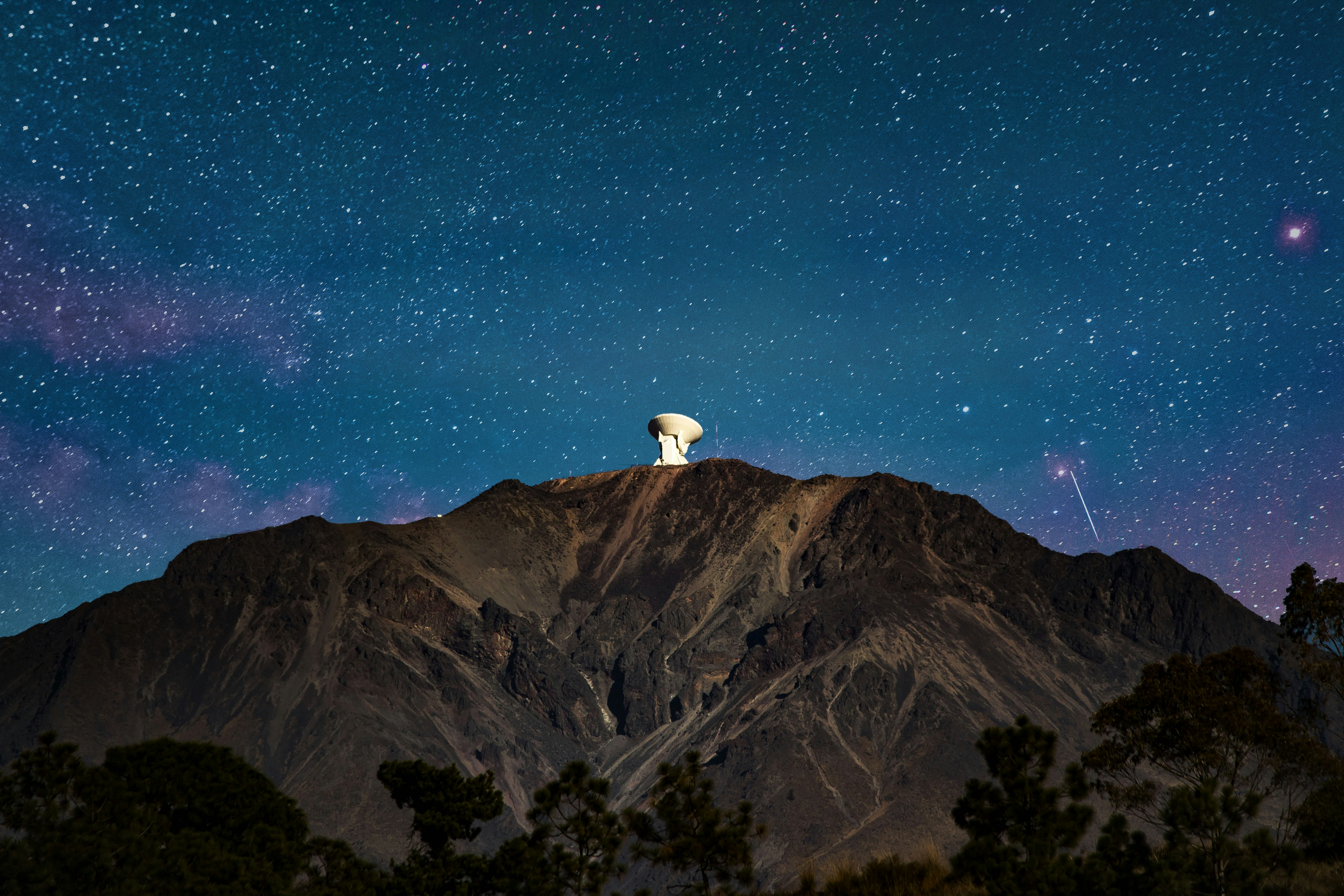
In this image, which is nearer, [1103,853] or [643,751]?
[1103,853]

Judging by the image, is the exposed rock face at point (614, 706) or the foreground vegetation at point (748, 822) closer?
the foreground vegetation at point (748, 822)

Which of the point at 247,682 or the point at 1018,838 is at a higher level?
the point at 247,682

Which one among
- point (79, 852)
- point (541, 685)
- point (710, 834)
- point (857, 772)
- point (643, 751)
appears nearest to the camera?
point (79, 852)

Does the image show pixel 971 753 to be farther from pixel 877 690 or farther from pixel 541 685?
pixel 541 685

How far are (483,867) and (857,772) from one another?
424ft

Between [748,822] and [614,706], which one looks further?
[614,706]

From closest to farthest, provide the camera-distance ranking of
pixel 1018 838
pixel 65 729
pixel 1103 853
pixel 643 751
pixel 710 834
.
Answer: pixel 1103 853 → pixel 1018 838 → pixel 710 834 → pixel 65 729 → pixel 643 751

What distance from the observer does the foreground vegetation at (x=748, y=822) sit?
2034 cm

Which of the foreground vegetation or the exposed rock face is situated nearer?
the foreground vegetation

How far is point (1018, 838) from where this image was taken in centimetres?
2347

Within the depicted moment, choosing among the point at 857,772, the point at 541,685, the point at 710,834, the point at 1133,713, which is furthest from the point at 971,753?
the point at 710,834

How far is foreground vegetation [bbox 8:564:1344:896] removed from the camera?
20344mm

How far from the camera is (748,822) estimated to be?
30.6 metres

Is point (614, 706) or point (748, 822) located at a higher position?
point (614, 706)
